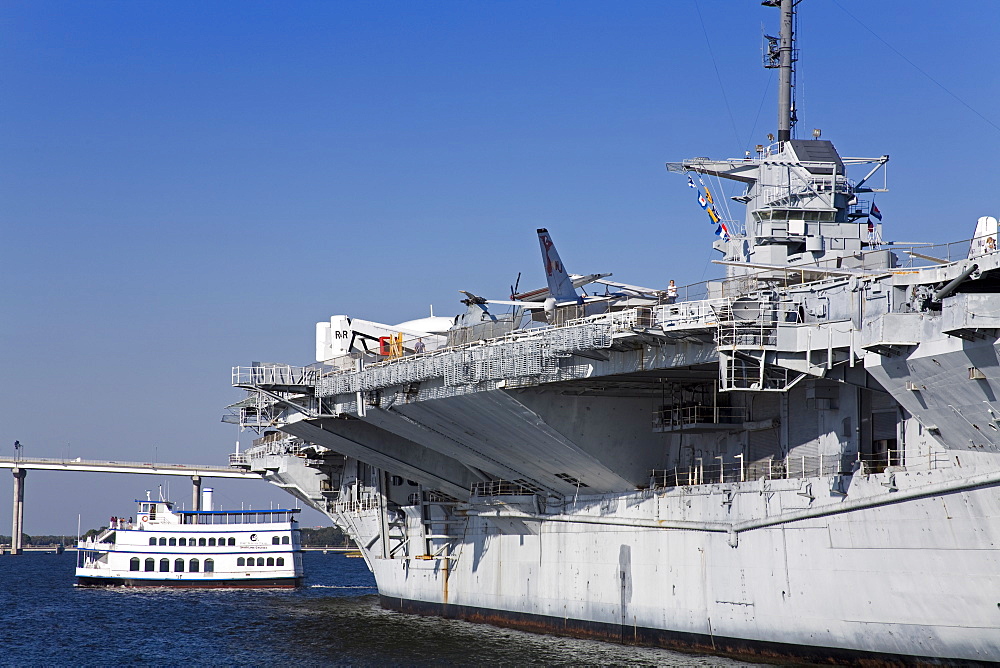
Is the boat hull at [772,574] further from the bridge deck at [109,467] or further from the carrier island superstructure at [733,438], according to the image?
the bridge deck at [109,467]

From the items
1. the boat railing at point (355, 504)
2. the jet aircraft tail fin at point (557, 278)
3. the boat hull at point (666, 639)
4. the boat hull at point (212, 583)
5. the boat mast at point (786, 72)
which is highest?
the boat mast at point (786, 72)

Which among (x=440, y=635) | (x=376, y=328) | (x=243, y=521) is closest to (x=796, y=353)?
(x=440, y=635)

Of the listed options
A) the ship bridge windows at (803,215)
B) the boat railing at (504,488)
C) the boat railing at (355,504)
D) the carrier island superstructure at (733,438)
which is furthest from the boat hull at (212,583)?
the ship bridge windows at (803,215)

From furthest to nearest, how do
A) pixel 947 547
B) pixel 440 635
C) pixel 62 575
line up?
pixel 62 575 → pixel 440 635 → pixel 947 547

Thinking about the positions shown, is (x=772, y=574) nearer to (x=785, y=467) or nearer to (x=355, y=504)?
(x=785, y=467)

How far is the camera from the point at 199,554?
5003 cm

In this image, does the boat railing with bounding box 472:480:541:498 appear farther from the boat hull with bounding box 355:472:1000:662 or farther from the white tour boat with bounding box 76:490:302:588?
the white tour boat with bounding box 76:490:302:588

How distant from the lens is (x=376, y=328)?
37438mm

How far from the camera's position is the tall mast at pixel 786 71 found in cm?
3016

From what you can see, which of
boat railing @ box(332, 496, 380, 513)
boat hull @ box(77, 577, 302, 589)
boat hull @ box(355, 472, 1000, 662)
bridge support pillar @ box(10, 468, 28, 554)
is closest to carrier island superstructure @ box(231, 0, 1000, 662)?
boat hull @ box(355, 472, 1000, 662)

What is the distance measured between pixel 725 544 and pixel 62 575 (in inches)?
2250

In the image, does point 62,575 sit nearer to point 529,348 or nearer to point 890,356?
point 529,348

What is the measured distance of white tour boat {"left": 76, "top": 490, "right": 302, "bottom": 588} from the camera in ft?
163

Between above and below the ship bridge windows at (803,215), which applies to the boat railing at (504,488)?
below
